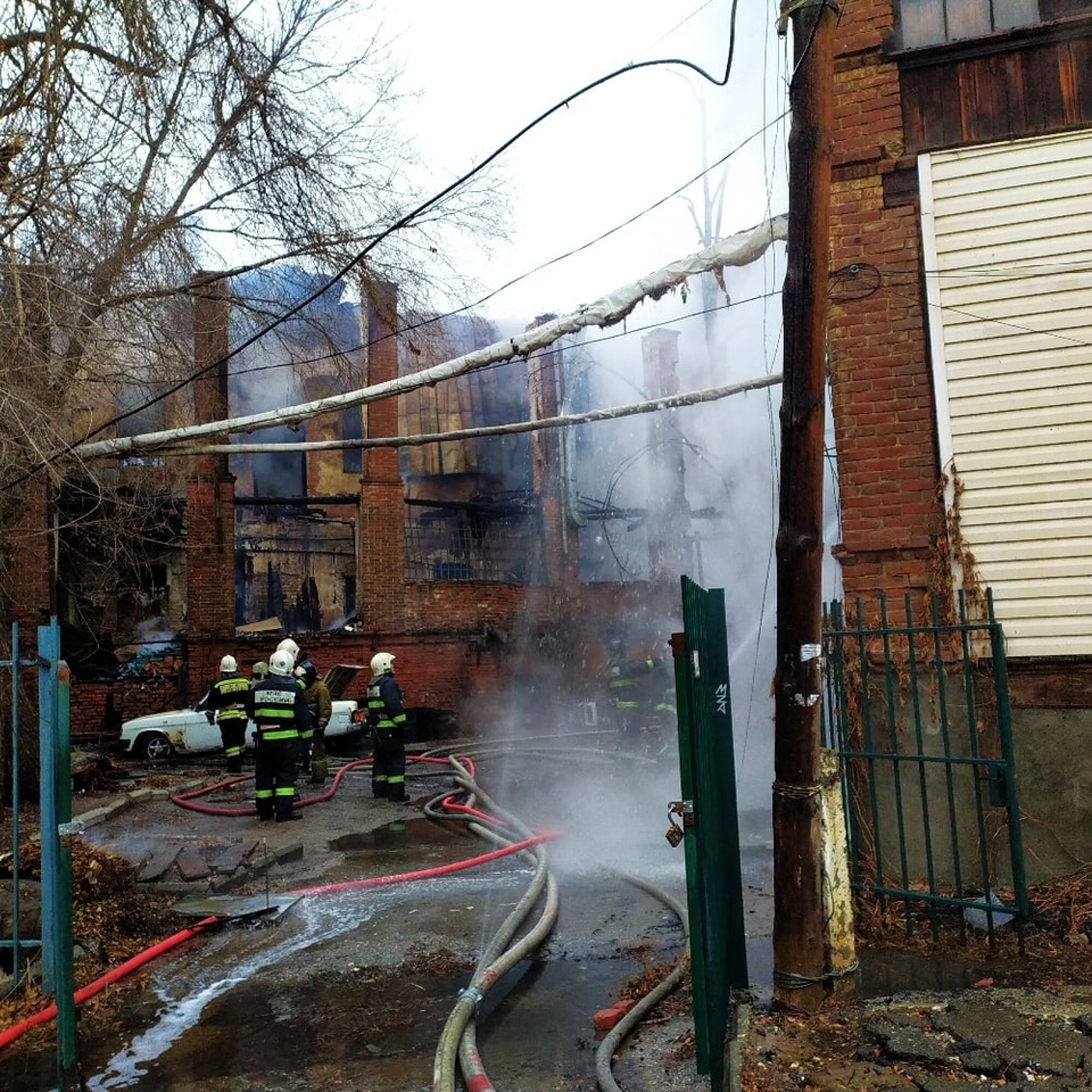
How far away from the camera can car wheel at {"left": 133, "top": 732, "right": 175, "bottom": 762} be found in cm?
1577

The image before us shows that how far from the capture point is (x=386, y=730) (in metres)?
10.7

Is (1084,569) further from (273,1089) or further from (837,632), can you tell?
(273,1089)

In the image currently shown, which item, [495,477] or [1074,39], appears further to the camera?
[495,477]

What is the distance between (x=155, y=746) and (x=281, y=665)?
7.47 metres

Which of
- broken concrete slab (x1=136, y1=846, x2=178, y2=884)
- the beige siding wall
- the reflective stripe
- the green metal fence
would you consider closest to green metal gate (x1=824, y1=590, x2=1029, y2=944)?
the beige siding wall

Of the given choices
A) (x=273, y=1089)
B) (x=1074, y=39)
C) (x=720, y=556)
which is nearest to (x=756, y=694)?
(x=720, y=556)

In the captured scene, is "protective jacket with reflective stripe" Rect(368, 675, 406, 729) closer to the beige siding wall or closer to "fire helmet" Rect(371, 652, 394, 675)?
"fire helmet" Rect(371, 652, 394, 675)

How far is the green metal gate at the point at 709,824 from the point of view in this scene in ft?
11.1

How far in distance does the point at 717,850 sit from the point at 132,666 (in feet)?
54.4

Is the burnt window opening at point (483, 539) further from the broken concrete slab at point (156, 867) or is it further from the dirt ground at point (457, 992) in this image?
the dirt ground at point (457, 992)

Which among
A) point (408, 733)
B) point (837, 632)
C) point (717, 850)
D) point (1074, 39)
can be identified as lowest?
point (408, 733)

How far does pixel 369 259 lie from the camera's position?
35.5ft

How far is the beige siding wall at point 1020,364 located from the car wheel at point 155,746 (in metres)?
14.0

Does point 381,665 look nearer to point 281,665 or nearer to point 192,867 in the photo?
point 281,665
